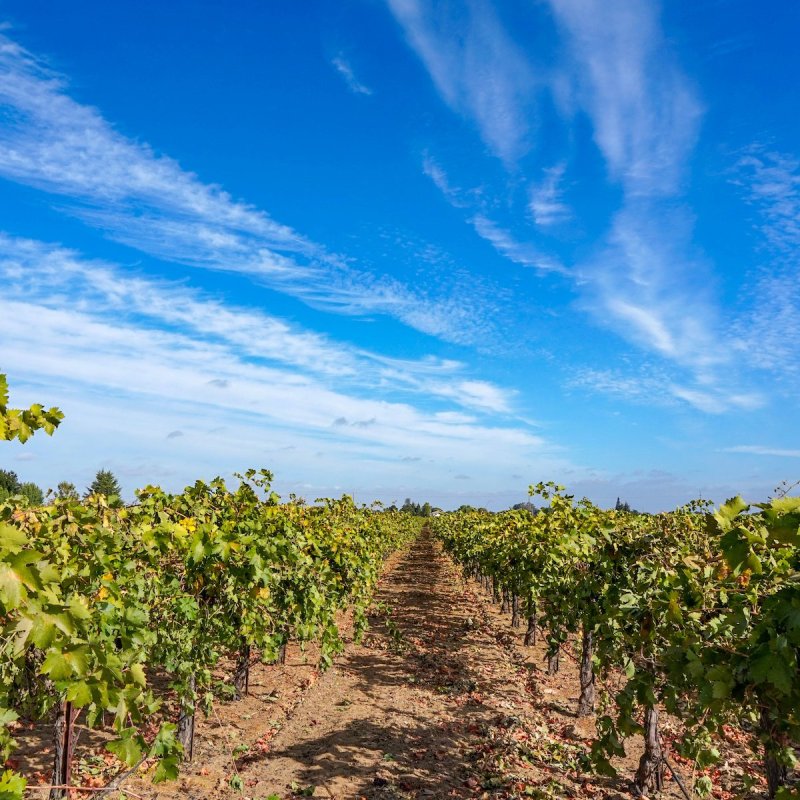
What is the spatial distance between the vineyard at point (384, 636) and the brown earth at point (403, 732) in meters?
0.08

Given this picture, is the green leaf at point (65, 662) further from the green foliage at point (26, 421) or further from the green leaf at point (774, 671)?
the green leaf at point (774, 671)

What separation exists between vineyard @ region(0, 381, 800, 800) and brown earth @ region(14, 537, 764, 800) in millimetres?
75

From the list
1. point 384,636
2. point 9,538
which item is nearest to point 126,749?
point 9,538

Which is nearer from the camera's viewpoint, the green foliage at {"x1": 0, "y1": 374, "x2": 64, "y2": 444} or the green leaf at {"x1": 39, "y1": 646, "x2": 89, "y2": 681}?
the green leaf at {"x1": 39, "y1": 646, "x2": 89, "y2": 681}

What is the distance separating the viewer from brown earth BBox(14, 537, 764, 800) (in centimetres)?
729

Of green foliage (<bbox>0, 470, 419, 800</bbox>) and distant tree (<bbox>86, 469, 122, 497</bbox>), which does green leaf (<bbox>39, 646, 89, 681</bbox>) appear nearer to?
green foliage (<bbox>0, 470, 419, 800</bbox>)

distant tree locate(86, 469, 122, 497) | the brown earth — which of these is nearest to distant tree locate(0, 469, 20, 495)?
distant tree locate(86, 469, 122, 497)

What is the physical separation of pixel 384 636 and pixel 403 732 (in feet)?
21.3

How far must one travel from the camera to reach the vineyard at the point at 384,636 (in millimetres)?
3143

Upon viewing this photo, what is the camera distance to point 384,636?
15.4 meters

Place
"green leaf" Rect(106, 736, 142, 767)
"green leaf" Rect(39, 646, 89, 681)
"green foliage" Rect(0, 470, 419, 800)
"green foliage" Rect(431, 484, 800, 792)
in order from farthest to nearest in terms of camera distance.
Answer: "green leaf" Rect(106, 736, 142, 767)
"green foliage" Rect(431, 484, 800, 792)
"green foliage" Rect(0, 470, 419, 800)
"green leaf" Rect(39, 646, 89, 681)

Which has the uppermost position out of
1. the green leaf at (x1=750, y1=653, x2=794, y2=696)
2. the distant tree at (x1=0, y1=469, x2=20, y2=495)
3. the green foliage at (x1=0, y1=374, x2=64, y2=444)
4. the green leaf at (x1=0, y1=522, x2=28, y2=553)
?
the green foliage at (x1=0, y1=374, x2=64, y2=444)

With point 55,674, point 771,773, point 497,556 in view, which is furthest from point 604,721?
point 497,556

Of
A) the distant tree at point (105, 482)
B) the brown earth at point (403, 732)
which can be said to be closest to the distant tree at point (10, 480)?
the distant tree at point (105, 482)
